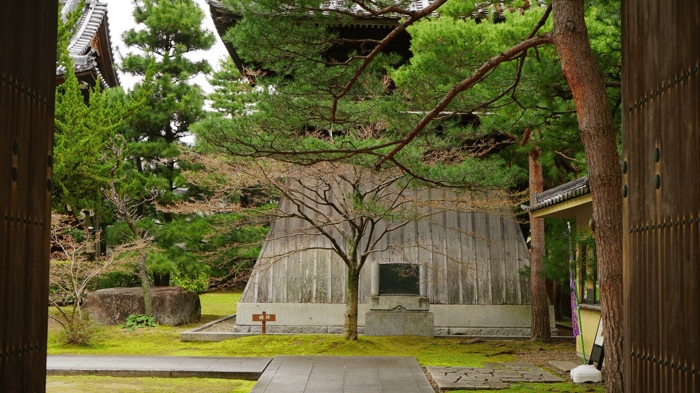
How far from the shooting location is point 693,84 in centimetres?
277

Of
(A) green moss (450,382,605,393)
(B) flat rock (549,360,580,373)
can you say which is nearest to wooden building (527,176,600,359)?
(B) flat rock (549,360,580,373)

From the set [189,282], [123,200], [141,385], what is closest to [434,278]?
[123,200]

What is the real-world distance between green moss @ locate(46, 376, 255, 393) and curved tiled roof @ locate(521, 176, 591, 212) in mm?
5320

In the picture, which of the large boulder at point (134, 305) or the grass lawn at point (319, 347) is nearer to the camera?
the grass lawn at point (319, 347)

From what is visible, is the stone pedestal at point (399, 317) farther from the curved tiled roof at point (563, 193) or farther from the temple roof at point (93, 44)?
the temple roof at point (93, 44)

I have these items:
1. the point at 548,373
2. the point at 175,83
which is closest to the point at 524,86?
the point at 548,373

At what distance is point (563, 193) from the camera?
31.7 ft

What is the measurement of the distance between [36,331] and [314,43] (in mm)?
4985

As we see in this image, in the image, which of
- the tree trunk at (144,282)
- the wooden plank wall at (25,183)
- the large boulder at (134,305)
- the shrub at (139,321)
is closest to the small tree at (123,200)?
the tree trunk at (144,282)

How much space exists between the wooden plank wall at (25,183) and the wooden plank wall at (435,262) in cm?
1073

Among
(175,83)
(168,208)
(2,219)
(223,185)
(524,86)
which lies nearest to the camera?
(2,219)

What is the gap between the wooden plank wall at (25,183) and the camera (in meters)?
2.76

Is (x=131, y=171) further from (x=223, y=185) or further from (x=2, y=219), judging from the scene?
(x=2, y=219)

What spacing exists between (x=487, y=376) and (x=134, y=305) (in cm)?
934
